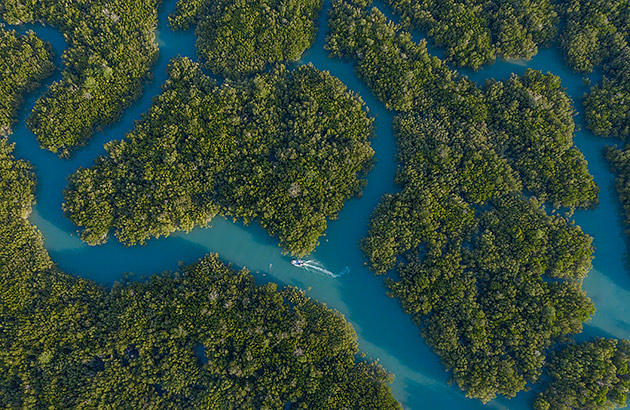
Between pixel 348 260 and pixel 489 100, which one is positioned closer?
pixel 348 260

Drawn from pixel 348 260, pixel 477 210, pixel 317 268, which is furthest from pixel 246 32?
pixel 477 210

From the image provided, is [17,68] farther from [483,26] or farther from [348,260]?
[483,26]

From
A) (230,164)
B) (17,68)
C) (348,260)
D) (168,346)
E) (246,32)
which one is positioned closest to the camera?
(168,346)

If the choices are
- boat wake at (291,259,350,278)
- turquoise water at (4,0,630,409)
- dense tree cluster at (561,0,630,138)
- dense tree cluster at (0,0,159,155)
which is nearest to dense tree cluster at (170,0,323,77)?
dense tree cluster at (0,0,159,155)

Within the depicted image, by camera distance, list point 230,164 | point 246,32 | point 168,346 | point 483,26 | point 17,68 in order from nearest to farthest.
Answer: point 168,346
point 230,164
point 17,68
point 246,32
point 483,26

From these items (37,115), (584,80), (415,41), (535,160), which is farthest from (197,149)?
(584,80)

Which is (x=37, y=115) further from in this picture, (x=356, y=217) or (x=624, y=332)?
(x=624, y=332)

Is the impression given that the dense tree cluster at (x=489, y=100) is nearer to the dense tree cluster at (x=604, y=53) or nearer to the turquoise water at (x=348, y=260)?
the dense tree cluster at (x=604, y=53)

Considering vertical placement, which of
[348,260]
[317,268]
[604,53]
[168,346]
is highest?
[604,53]
